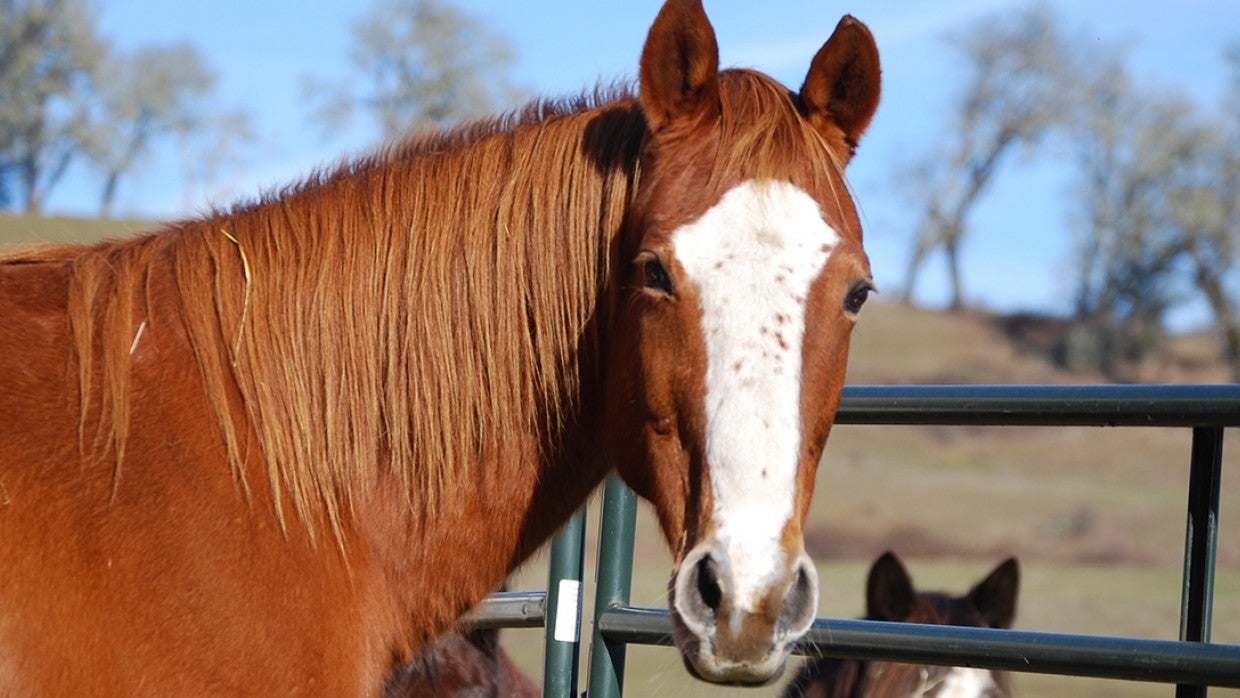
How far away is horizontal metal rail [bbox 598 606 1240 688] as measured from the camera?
2029mm

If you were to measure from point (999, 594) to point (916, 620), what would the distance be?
0.29m

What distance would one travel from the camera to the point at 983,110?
39.5 metres

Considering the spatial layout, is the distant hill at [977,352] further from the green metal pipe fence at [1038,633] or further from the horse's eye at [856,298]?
the horse's eye at [856,298]

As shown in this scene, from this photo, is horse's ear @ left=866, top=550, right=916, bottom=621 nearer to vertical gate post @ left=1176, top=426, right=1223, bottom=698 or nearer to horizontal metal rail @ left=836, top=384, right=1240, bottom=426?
horizontal metal rail @ left=836, top=384, right=1240, bottom=426

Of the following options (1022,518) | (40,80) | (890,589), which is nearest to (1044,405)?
(890,589)

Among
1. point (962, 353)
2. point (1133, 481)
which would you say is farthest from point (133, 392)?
point (962, 353)

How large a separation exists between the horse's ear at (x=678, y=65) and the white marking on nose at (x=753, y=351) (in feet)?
0.81

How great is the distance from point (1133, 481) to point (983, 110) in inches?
826

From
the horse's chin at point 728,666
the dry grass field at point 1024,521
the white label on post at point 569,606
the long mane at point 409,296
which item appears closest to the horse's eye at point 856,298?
the long mane at point 409,296

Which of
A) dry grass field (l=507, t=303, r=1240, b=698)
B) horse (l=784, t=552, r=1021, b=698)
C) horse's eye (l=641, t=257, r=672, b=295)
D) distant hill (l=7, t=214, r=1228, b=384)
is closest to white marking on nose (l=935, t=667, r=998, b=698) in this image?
horse (l=784, t=552, r=1021, b=698)

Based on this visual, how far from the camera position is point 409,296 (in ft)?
7.70

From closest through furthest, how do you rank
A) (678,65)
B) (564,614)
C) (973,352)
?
(678,65) < (564,614) < (973,352)

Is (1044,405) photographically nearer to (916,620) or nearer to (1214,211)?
(916,620)

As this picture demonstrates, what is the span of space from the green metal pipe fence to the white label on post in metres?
0.16
